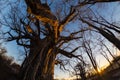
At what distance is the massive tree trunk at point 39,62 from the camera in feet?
45.2

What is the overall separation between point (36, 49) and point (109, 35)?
518cm

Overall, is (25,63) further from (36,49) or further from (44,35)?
(44,35)

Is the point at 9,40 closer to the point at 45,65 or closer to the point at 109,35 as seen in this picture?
the point at 45,65

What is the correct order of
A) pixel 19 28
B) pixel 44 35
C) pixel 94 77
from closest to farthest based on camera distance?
pixel 19 28 → pixel 44 35 → pixel 94 77

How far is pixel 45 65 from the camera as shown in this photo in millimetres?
15125

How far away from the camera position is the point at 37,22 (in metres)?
14.8

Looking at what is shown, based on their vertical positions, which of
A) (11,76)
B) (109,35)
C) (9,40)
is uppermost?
(9,40)

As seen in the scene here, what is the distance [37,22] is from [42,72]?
3.05m

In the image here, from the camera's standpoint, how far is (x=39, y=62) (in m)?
14.3

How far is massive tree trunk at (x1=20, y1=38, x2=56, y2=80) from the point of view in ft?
45.2

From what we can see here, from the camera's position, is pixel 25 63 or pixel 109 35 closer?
pixel 109 35

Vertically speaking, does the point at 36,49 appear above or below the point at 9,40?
below

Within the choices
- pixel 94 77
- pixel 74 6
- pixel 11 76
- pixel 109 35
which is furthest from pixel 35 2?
pixel 94 77

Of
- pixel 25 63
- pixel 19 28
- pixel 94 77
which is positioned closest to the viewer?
pixel 25 63
